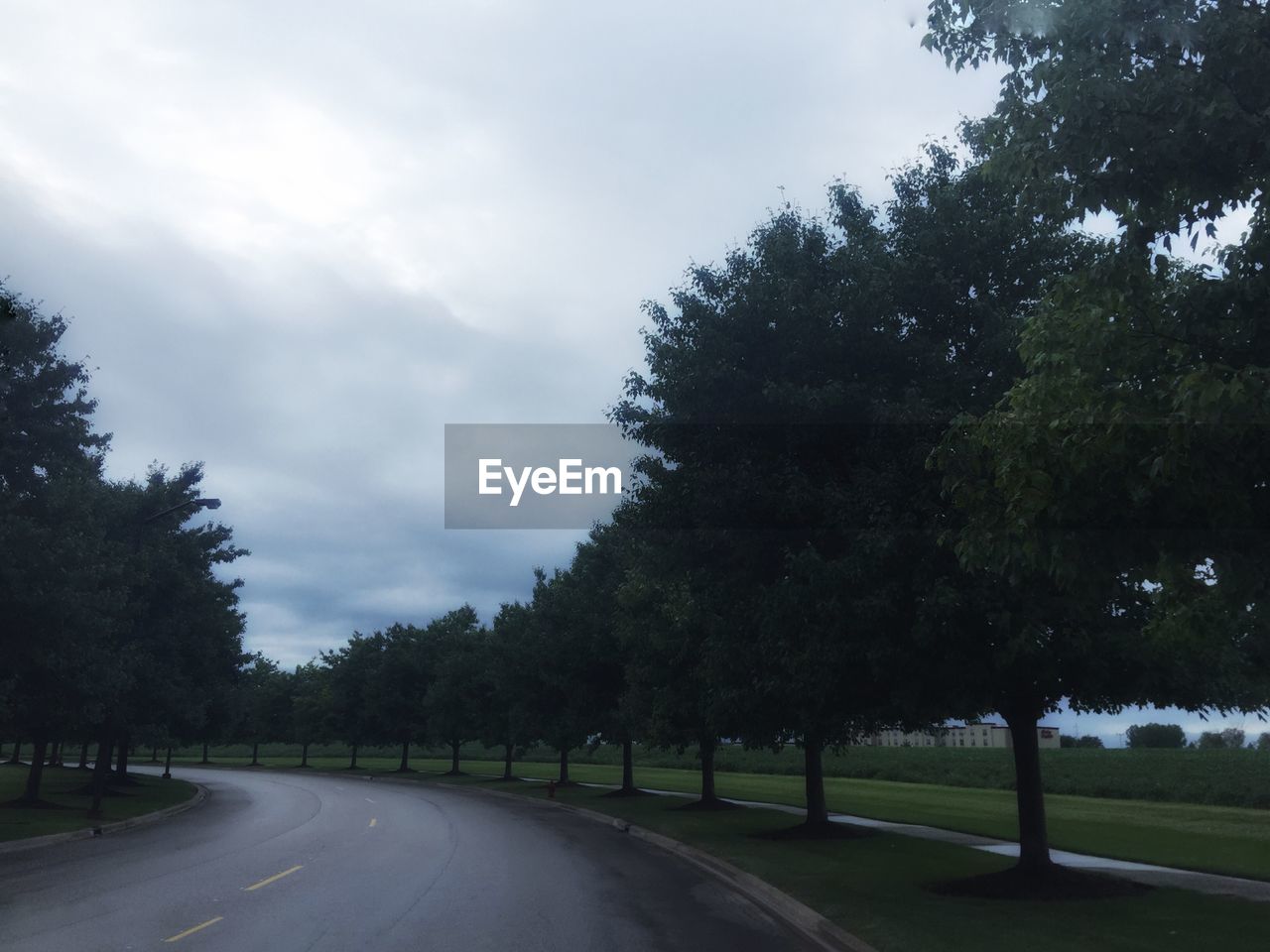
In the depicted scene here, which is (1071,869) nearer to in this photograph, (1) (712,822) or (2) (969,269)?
(2) (969,269)

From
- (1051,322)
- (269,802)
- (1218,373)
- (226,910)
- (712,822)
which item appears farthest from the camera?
(269,802)

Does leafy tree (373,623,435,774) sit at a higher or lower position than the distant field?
higher

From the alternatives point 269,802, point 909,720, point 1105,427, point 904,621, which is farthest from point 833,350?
point 269,802

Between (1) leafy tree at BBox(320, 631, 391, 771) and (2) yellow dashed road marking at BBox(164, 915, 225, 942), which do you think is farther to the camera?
(1) leafy tree at BBox(320, 631, 391, 771)

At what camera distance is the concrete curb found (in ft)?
83.1

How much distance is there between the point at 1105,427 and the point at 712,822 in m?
23.7

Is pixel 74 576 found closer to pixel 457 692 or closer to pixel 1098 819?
pixel 1098 819

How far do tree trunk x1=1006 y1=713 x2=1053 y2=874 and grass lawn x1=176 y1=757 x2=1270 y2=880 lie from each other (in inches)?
176

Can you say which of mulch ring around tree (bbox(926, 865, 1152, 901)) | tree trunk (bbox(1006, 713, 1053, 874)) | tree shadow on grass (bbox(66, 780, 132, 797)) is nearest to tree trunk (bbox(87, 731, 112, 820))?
tree shadow on grass (bbox(66, 780, 132, 797))

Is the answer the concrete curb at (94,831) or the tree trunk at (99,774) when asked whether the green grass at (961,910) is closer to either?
the concrete curb at (94,831)

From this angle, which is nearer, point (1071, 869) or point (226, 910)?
point (226, 910)

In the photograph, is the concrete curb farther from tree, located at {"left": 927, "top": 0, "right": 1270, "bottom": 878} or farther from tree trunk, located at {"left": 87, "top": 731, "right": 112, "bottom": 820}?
tree, located at {"left": 927, "top": 0, "right": 1270, "bottom": 878}

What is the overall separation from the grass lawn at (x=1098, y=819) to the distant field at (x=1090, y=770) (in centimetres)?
210

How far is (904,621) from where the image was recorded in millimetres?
14500
